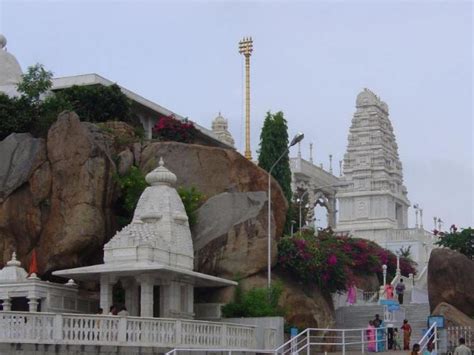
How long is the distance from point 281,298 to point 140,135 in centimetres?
997

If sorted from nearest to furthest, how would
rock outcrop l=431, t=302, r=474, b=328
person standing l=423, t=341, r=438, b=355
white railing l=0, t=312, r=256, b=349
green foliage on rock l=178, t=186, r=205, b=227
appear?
1. white railing l=0, t=312, r=256, b=349
2. person standing l=423, t=341, r=438, b=355
3. rock outcrop l=431, t=302, r=474, b=328
4. green foliage on rock l=178, t=186, r=205, b=227

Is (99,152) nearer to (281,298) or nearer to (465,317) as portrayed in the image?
(281,298)

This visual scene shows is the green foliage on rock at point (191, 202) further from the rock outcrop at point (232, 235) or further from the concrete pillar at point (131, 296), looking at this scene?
the concrete pillar at point (131, 296)

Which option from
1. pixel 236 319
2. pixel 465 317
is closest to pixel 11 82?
pixel 236 319

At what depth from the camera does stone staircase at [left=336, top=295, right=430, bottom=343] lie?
44.5 meters

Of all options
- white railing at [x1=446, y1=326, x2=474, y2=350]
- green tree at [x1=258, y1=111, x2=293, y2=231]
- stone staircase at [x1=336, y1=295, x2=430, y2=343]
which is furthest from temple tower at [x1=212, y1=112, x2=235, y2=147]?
white railing at [x1=446, y1=326, x2=474, y2=350]

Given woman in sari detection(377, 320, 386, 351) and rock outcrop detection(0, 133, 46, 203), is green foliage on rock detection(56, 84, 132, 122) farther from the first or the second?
woman in sari detection(377, 320, 386, 351)

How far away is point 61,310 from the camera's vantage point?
36656mm

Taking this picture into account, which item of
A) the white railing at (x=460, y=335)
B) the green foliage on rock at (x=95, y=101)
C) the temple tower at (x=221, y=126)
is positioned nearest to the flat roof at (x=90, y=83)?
the green foliage on rock at (x=95, y=101)

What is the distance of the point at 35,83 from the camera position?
47.4 metres

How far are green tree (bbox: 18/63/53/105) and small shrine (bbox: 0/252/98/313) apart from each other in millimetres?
10722

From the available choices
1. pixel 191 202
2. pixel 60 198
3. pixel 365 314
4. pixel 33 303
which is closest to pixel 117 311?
pixel 33 303

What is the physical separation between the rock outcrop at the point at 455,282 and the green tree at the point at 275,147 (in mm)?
16349

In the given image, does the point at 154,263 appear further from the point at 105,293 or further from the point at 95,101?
the point at 95,101
